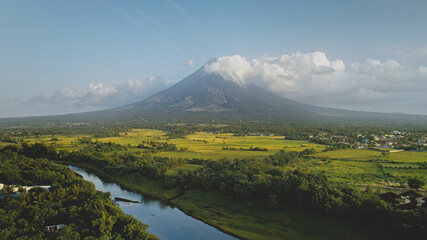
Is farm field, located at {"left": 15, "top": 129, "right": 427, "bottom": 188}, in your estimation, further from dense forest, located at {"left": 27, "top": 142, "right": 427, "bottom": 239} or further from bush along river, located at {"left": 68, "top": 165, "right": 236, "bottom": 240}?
bush along river, located at {"left": 68, "top": 165, "right": 236, "bottom": 240}

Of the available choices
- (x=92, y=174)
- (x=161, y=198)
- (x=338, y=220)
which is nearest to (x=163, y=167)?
(x=161, y=198)

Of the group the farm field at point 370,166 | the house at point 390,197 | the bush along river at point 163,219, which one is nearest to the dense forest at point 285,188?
the house at point 390,197

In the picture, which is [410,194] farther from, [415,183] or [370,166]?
[370,166]

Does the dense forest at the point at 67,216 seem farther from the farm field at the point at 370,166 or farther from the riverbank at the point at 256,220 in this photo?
the farm field at the point at 370,166

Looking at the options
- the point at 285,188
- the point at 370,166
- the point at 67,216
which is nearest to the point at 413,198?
the point at 285,188

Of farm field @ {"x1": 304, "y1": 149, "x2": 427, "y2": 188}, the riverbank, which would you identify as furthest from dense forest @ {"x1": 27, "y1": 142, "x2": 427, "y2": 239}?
farm field @ {"x1": 304, "y1": 149, "x2": 427, "y2": 188}

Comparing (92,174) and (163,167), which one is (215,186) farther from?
(92,174)
